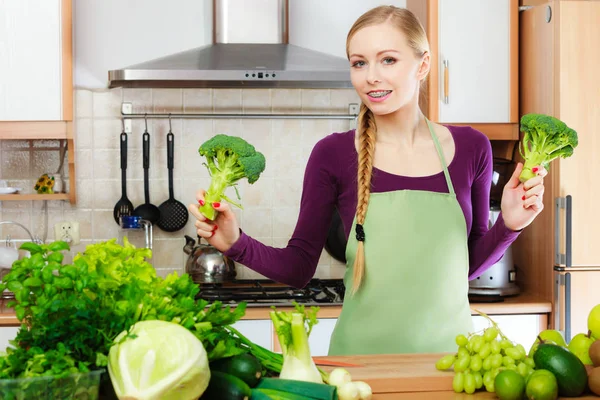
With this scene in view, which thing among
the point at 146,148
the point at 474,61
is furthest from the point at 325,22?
the point at 146,148

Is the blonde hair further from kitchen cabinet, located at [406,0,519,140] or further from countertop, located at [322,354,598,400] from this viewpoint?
kitchen cabinet, located at [406,0,519,140]

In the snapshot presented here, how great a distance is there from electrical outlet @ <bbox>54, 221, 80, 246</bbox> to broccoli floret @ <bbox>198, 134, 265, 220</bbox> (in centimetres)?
196

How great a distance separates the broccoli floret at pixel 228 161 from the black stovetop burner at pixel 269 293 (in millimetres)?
1371

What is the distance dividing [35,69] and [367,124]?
1631 mm

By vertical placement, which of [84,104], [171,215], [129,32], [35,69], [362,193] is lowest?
[171,215]

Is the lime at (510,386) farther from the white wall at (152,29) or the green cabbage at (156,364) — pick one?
the white wall at (152,29)

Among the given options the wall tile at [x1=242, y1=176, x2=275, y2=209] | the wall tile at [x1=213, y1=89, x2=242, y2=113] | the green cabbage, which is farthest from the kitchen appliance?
the green cabbage

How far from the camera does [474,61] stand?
315 centimetres

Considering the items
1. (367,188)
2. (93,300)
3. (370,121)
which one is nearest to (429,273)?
(367,188)

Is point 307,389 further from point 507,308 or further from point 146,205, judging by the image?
point 146,205

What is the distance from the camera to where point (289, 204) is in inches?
136

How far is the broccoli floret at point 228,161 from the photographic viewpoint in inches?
57.4

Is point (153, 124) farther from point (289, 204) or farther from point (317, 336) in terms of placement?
point (317, 336)

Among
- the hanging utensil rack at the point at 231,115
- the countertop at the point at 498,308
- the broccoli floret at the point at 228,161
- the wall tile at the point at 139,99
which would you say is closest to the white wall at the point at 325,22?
the hanging utensil rack at the point at 231,115
